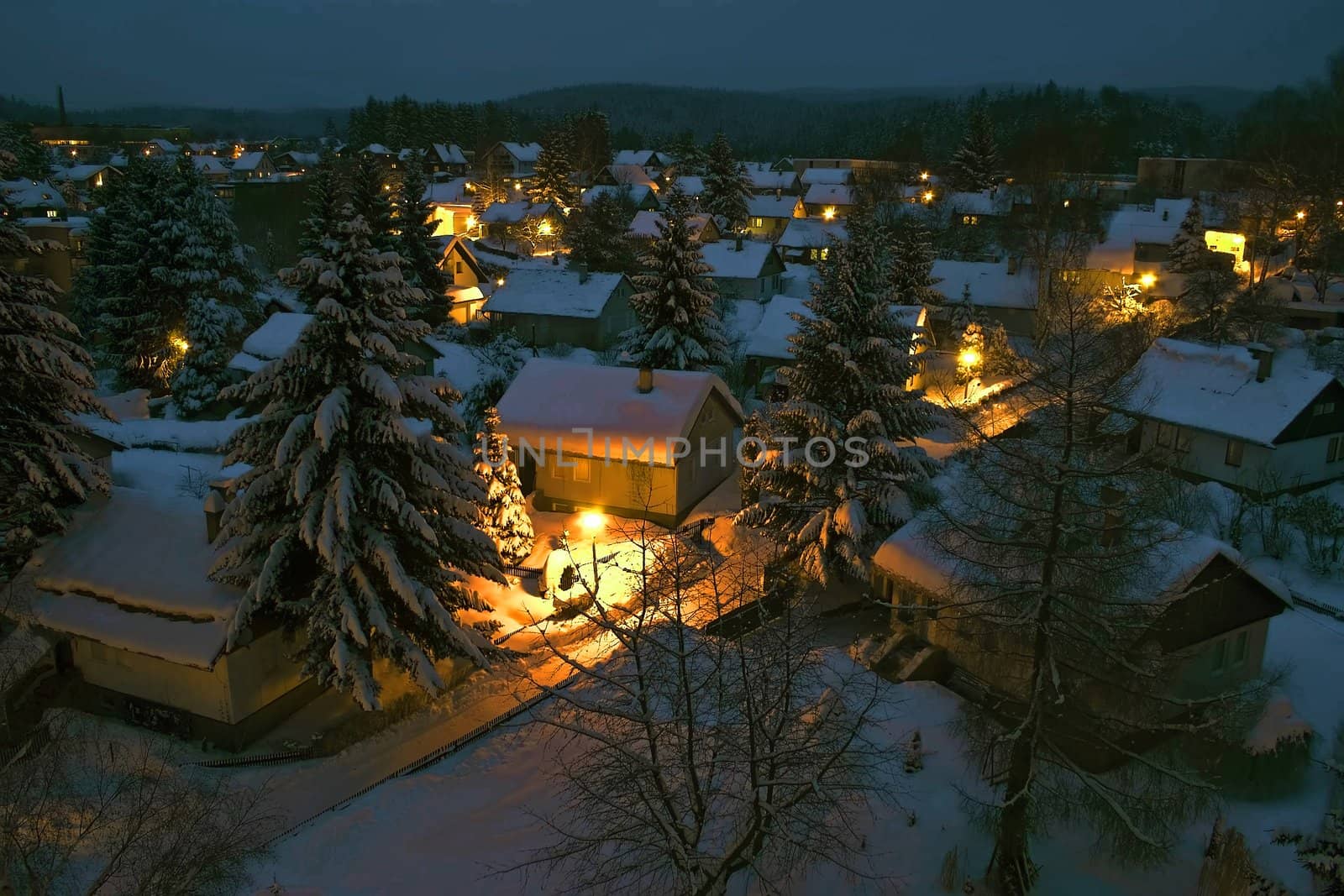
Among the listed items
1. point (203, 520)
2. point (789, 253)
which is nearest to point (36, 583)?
point (203, 520)

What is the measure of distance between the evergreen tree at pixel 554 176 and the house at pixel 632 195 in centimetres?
182

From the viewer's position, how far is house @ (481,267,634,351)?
153 feet

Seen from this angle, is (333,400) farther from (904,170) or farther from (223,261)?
(904,170)

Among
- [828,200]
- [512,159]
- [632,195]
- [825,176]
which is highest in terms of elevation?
[512,159]

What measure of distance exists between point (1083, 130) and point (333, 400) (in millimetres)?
101079

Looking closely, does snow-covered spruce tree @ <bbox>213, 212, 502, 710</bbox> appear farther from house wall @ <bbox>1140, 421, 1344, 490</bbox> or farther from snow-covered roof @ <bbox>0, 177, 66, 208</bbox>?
snow-covered roof @ <bbox>0, 177, 66, 208</bbox>

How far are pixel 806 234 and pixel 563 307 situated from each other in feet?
96.6

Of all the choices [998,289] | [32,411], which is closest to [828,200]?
[998,289]

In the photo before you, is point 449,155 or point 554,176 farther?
point 449,155

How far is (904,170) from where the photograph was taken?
90.4 metres

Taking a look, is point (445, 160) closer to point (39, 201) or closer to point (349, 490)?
point (39, 201)

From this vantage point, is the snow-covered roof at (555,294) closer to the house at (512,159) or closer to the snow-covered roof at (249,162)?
the house at (512,159)

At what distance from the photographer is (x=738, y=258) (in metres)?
56.2

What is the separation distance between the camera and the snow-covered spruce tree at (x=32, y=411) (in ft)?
62.6
